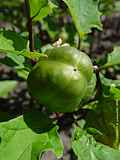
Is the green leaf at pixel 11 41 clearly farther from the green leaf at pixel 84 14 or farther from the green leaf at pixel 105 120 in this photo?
the green leaf at pixel 105 120

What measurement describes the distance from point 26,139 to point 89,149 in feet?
0.61

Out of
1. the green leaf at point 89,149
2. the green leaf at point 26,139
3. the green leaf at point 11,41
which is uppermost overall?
the green leaf at point 11,41

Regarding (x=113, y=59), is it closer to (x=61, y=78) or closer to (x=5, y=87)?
(x=61, y=78)

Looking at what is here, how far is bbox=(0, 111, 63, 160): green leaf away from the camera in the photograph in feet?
4.53

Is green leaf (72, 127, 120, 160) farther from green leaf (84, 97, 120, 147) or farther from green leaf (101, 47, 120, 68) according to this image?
green leaf (101, 47, 120, 68)

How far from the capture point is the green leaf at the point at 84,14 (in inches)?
58.6

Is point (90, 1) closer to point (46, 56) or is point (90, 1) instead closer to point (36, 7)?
point (36, 7)

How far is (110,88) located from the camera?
1523mm

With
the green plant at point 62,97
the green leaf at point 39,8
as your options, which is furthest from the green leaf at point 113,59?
the green leaf at point 39,8

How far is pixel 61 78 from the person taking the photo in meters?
1.34

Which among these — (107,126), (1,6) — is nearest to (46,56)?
(107,126)

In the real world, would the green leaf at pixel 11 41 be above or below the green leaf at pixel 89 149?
above

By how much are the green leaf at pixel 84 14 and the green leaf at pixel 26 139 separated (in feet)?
1.01

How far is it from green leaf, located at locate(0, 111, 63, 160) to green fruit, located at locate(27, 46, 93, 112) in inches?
3.6
